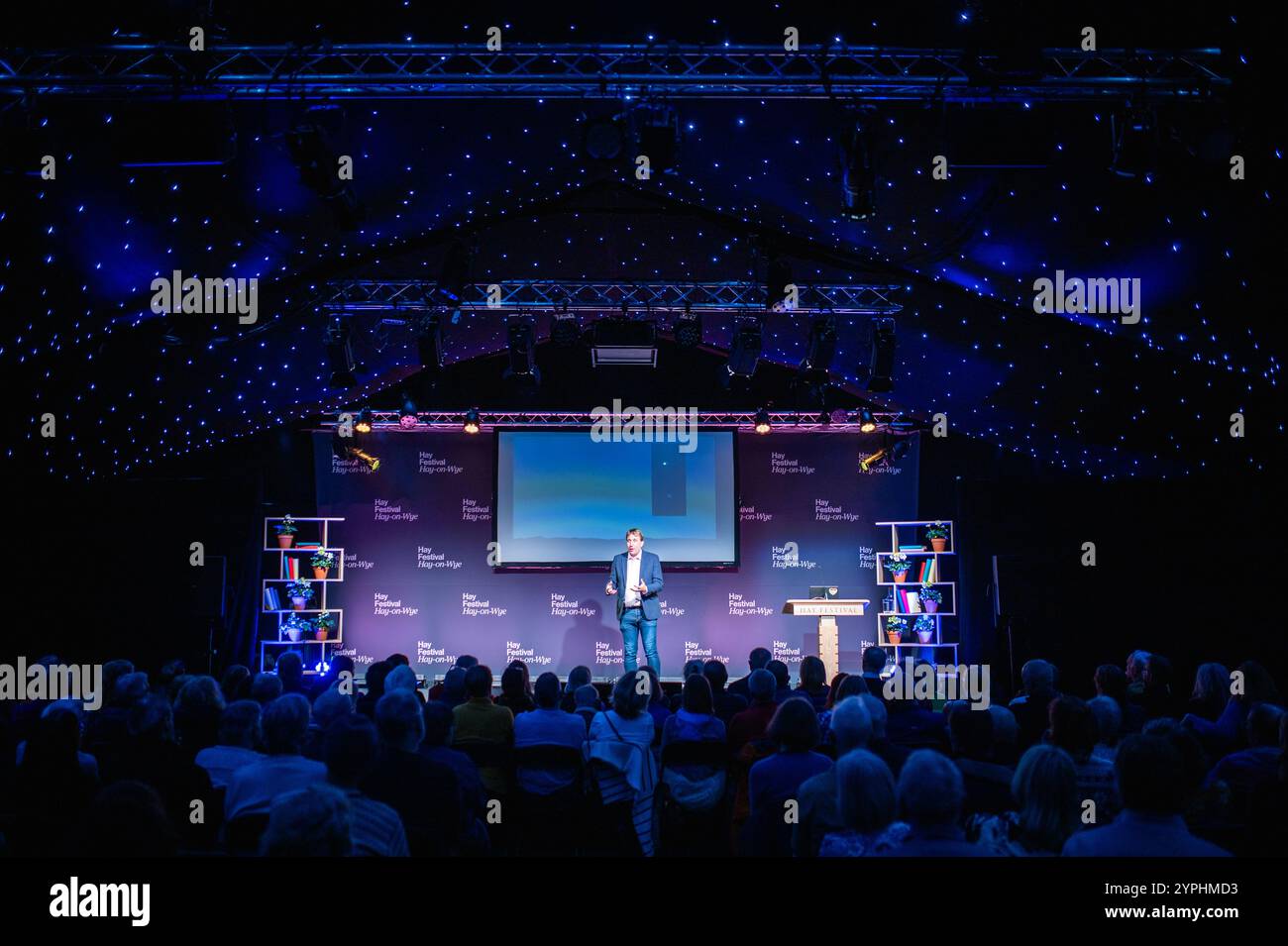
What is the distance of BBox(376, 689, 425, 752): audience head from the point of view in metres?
3.58

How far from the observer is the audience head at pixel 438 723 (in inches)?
171

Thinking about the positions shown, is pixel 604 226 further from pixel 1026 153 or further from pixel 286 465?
pixel 286 465

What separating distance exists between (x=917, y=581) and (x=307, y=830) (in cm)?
965

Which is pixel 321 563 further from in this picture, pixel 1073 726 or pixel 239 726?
pixel 1073 726

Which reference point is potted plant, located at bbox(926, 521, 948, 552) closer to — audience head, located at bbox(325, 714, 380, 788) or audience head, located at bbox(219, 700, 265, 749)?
audience head, located at bbox(219, 700, 265, 749)

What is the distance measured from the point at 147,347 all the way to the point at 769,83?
4.94 metres

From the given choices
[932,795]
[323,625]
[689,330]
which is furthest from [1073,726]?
[323,625]

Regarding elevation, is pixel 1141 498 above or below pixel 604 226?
below

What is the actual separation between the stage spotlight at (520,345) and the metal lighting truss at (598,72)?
131 inches

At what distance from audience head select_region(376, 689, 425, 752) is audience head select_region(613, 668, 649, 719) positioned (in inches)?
52.3

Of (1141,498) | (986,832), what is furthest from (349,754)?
(1141,498)

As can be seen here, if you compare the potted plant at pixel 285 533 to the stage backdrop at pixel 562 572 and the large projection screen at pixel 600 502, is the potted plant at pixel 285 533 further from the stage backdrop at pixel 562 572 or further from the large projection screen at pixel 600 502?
the large projection screen at pixel 600 502

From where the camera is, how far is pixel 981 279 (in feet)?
24.8

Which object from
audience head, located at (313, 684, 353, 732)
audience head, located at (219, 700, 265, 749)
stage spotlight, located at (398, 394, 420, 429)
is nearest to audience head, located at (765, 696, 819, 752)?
audience head, located at (313, 684, 353, 732)
